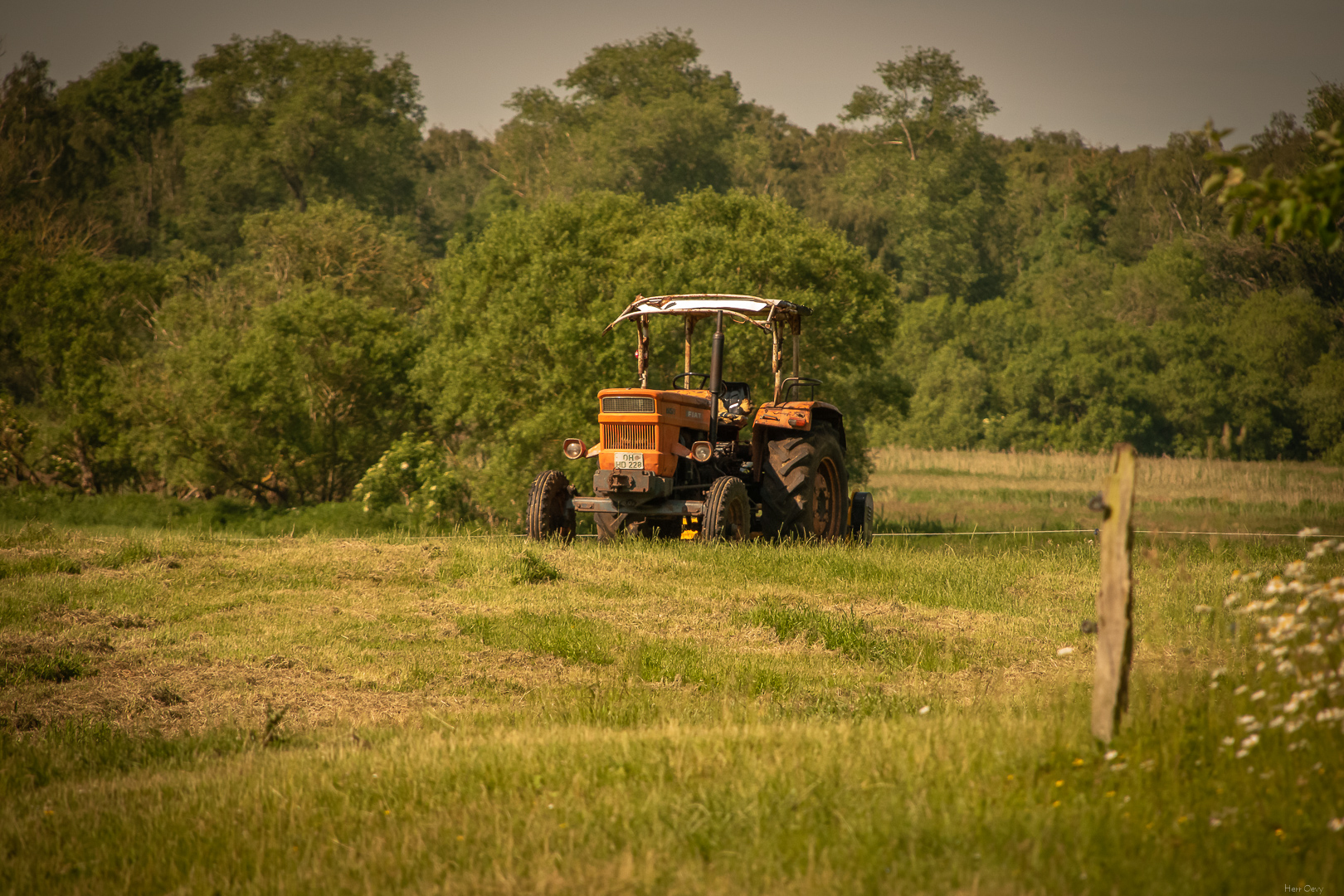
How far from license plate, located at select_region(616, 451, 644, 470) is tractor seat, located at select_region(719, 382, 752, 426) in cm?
167

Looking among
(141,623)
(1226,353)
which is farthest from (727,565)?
(1226,353)

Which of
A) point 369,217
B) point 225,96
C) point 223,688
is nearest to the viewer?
point 223,688

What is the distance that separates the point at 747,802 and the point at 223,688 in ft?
12.9

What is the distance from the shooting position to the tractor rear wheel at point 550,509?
13086 mm

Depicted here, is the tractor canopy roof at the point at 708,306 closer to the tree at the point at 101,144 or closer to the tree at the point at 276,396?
the tree at the point at 276,396

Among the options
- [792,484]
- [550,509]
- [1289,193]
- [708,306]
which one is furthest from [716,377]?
[1289,193]

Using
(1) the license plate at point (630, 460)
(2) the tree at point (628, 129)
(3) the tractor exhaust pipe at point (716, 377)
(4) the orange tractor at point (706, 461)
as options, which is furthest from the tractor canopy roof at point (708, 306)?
(2) the tree at point (628, 129)

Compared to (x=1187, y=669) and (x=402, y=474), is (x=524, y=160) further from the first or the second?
(x=1187, y=669)

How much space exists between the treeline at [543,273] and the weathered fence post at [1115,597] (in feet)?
4.54

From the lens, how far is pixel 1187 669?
260 inches

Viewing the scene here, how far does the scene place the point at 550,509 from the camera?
43.4ft

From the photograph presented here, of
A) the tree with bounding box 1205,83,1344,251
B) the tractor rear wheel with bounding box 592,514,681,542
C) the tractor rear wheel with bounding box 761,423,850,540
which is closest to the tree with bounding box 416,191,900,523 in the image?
the tractor rear wheel with bounding box 761,423,850,540

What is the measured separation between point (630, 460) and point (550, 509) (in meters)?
1.12

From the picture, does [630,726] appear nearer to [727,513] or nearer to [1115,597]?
[1115,597]
